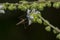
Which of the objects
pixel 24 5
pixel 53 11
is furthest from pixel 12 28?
pixel 24 5

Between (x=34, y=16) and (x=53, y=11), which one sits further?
(x=53, y=11)

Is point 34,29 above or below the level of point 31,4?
below

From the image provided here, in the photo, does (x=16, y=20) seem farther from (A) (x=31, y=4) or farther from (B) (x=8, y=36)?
(A) (x=31, y=4)

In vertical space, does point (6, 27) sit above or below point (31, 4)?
below

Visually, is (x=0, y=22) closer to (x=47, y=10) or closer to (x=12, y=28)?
(x=12, y=28)

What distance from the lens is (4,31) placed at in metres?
0.95

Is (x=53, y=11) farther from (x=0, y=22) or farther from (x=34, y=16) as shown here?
(x=34, y=16)

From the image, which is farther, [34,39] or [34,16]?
[34,39]

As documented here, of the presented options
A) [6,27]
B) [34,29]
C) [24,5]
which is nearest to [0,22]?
[6,27]

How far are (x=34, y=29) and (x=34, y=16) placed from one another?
1.49 feet

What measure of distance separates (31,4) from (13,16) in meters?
0.40

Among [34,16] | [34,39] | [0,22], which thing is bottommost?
[34,39]

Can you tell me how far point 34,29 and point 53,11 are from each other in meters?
0.15

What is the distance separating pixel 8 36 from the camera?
95 cm
